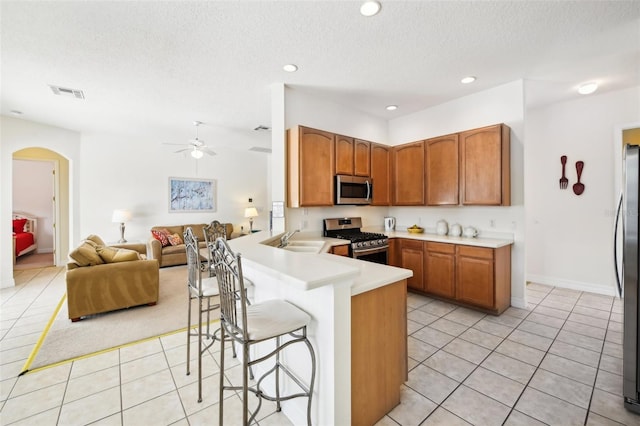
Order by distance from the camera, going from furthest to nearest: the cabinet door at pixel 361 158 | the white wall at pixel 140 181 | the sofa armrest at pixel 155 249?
1. the white wall at pixel 140 181
2. the sofa armrest at pixel 155 249
3. the cabinet door at pixel 361 158

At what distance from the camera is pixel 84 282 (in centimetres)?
318

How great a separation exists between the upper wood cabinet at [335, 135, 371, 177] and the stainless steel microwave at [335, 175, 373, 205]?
10 centimetres

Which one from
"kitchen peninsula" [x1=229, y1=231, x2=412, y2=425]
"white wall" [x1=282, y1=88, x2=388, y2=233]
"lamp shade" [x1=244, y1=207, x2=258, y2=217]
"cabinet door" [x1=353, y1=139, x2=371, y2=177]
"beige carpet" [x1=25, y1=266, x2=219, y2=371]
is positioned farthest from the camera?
"lamp shade" [x1=244, y1=207, x2=258, y2=217]

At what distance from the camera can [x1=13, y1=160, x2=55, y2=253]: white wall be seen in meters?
7.14

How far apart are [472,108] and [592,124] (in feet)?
5.92

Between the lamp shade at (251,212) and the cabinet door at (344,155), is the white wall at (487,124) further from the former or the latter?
the lamp shade at (251,212)

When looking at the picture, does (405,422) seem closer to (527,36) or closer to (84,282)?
(527,36)

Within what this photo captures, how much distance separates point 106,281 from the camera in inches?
130

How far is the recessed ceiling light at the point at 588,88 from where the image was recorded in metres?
3.52

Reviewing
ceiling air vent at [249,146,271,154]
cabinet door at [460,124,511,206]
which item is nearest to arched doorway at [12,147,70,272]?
ceiling air vent at [249,146,271,154]

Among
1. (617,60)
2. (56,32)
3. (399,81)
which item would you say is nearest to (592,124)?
(617,60)

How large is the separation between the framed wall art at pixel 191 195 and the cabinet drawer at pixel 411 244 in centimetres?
522

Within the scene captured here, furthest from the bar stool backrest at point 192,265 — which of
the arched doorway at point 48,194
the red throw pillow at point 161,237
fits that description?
the arched doorway at point 48,194

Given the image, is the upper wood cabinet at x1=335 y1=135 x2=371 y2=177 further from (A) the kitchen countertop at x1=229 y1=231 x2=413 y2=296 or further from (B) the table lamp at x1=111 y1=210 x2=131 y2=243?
(B) the table lamp at x1=111 y1=210 x2=131 y2=243
